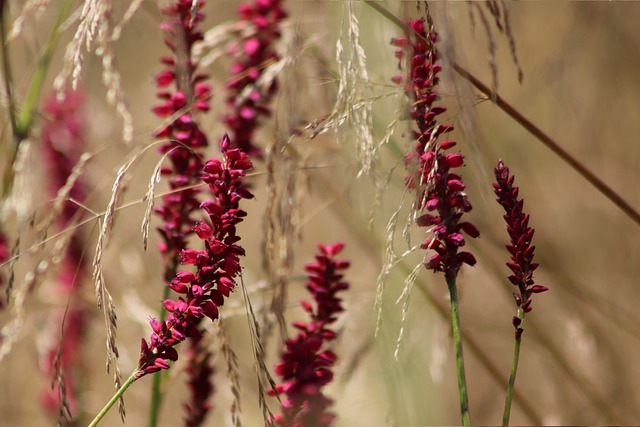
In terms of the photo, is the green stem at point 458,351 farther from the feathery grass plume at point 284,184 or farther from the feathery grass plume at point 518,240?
the feathery grass plume at point 284,184

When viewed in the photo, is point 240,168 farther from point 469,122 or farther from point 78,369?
point 78,369

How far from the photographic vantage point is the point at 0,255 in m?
1.23

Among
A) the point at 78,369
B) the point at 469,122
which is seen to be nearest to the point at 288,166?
the point at 469,122

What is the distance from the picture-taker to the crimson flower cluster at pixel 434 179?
2.67ft

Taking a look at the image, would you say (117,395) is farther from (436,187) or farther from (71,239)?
(71,239)

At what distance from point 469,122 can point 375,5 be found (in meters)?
0.30

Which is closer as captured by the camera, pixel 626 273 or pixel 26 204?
pixel 26 204

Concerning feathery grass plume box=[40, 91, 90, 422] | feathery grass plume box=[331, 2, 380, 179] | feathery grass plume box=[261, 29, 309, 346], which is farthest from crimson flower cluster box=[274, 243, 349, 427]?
feathery grass plume box=[40, 91, 90, 422]

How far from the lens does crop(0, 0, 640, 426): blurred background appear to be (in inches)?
41.3

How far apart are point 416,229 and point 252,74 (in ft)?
1.42

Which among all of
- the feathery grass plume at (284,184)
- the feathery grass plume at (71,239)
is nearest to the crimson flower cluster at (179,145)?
the feathery grass plume at (284,184)

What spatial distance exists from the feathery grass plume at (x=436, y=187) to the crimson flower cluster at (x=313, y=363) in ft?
0.62

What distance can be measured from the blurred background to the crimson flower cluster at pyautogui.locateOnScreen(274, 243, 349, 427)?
2.5 inches

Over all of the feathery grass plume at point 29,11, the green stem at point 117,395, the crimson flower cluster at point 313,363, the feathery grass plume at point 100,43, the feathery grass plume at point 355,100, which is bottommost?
the green stem at point 117,395
